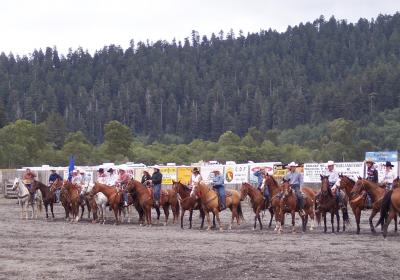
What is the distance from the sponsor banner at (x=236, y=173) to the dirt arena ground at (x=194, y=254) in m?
20.1

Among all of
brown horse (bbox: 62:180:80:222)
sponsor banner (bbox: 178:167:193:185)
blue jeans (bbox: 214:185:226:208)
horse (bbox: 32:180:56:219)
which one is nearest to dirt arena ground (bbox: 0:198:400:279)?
blue jeans (bbox: 214:185:226:208)

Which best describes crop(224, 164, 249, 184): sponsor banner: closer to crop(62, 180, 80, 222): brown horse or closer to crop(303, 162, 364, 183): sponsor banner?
crop(303, 162, 364, 183): sponsor banner

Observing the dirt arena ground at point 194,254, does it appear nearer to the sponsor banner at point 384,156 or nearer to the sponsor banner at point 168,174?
the sponsor banner at point 384,156

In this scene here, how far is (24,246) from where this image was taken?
2092 cm

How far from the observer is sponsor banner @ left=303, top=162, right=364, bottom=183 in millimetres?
40562

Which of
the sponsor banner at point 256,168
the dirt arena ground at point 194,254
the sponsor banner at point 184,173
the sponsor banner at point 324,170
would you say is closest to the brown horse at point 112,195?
the dirt arena ground at point 194,254

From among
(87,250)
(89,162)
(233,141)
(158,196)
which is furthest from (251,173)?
(233,141)

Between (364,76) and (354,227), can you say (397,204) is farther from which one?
(364,76)

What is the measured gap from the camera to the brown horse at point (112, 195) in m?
30.4

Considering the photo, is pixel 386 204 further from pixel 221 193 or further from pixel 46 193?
pixel 46 193

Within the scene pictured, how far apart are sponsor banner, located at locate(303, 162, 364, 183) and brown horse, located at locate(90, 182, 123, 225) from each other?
48.2 ft

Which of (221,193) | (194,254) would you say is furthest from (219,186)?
(194,254)

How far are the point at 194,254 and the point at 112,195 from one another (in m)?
12.5

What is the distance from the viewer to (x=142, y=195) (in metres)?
29.5
